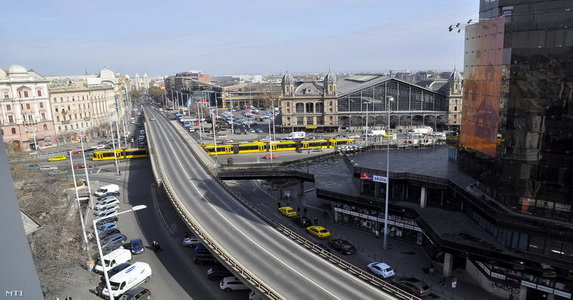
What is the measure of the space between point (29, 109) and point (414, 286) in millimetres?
88360

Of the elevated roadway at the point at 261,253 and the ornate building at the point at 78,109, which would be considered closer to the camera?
the elevated roadway at the point at 261,253

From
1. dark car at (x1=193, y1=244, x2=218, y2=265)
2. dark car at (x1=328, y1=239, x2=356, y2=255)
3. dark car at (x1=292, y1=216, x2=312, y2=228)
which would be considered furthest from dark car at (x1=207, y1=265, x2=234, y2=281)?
dark car at (x1=292, y1=216, x2=312, y2=228)

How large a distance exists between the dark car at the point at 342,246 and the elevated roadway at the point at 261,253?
22.3 feet

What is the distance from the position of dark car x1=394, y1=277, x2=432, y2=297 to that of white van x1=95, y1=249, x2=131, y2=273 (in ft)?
75.4

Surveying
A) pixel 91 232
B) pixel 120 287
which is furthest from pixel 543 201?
pixel 91 232

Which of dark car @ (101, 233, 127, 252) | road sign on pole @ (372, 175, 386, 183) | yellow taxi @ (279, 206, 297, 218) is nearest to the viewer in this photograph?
dark car @ (101, 233, 127, 252)

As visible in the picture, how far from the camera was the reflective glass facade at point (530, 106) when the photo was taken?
2362 cm

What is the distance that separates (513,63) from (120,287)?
3299 centimetres

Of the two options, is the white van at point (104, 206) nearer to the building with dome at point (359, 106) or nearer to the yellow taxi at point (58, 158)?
the yellow taxi at point (58, 158)

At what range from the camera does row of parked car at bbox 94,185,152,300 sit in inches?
1085

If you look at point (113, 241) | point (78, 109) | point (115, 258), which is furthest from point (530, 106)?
point (78, 109)

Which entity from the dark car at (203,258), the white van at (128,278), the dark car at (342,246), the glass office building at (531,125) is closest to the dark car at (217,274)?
the dark car at (203,258)

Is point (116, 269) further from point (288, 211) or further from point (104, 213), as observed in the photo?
point (288, 211)

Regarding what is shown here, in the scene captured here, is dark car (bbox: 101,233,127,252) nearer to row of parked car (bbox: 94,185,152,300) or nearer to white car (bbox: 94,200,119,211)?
row of parked car (bbox: 94,185,152,300)
